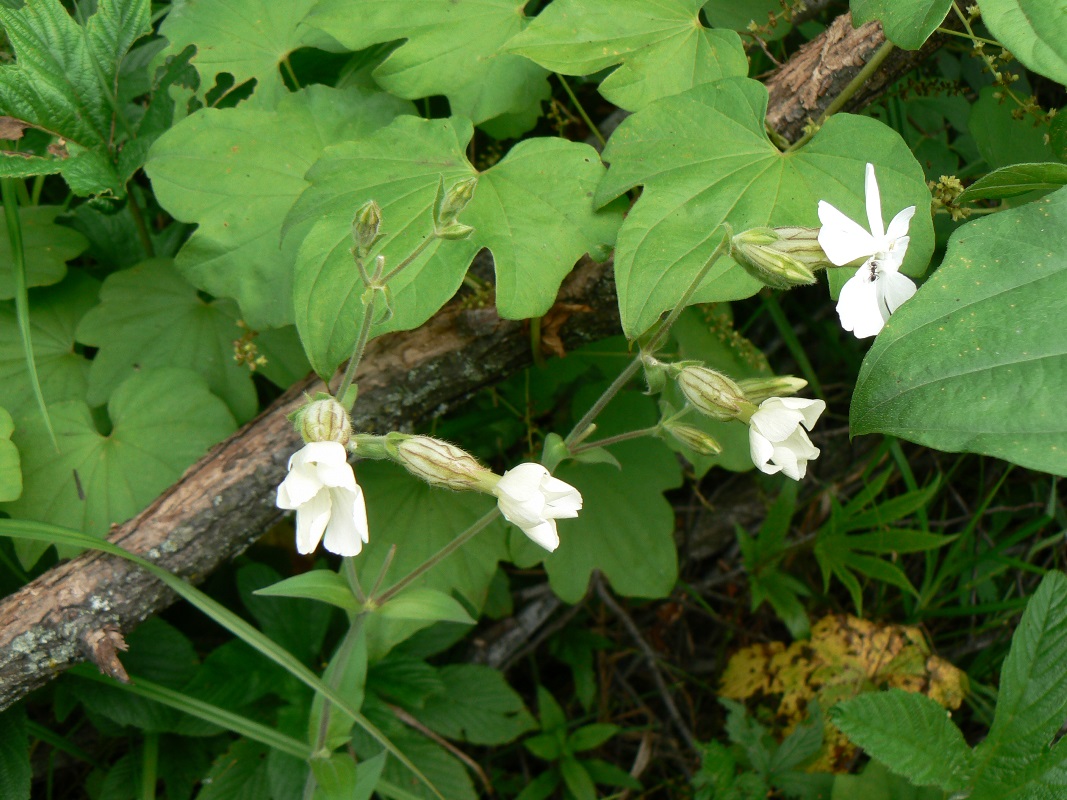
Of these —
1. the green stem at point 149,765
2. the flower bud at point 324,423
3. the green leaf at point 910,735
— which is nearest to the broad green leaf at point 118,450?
the green stem at point 149,765

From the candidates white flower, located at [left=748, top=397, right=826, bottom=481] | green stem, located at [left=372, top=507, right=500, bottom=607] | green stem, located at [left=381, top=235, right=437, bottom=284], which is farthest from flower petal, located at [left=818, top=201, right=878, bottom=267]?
green stem, located at [left=372, top=507, right=500, bottom=607]

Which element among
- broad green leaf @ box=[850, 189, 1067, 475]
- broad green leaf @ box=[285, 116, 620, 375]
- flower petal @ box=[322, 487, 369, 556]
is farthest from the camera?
broad green leaf @ box=[285, 116, 620, 375]

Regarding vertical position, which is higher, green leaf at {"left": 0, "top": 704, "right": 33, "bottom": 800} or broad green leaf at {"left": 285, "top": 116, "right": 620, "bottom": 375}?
broad green leaf at {"left": 285, "top": 116, "right": 620, "bottom": 375}

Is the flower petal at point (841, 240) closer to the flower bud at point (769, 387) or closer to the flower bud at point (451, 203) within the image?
the flower bud at point (769, 387)

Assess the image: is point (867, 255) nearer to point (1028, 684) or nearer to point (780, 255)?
point (780, 255)

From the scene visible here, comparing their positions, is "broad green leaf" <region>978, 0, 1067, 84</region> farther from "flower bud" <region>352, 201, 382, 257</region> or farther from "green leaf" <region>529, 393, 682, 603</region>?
"green leaf" <region>529, 393, 682, 603</region>

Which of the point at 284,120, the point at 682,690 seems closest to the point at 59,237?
the point at 284,120
